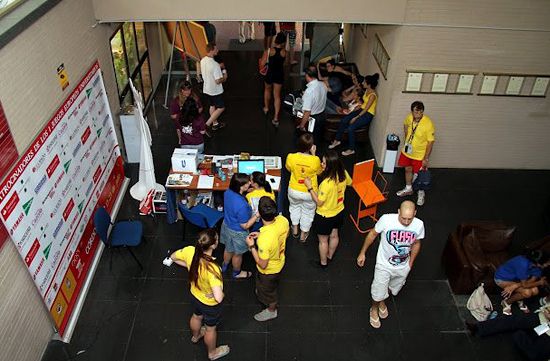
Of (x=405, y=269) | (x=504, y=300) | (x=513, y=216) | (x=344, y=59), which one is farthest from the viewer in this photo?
(x=344, y=59)

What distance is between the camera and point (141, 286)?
607 centimetres

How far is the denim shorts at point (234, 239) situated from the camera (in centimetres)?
568

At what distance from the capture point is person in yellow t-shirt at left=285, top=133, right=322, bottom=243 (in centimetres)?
595

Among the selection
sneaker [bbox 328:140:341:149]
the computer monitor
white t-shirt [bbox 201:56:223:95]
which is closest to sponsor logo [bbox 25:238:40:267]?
the computer monitor

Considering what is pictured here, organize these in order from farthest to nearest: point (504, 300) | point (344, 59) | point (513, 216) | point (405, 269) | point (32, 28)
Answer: point (344, 59)
point (513, 216)
point (504, 300)
point (405, 269)
point (32, 28)

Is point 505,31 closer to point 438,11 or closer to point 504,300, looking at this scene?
point 438,11

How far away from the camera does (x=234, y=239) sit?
5723 mm

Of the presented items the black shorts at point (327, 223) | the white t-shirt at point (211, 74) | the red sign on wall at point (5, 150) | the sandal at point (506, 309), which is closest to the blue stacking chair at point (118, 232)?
the red sign on wall at point (5, 150)

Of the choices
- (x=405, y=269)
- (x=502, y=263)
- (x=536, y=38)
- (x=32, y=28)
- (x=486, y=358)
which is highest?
(x=32, y=28)

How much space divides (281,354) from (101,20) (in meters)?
4.89

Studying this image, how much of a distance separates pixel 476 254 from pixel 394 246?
147 centimetres

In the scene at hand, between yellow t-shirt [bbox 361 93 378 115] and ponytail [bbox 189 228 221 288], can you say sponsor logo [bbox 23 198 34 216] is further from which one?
yellow t-shirt [bbox 361 93 378 115]

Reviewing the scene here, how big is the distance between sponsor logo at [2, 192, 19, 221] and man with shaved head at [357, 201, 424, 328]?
338cm

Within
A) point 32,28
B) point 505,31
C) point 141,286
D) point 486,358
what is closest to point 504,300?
point 486,358
